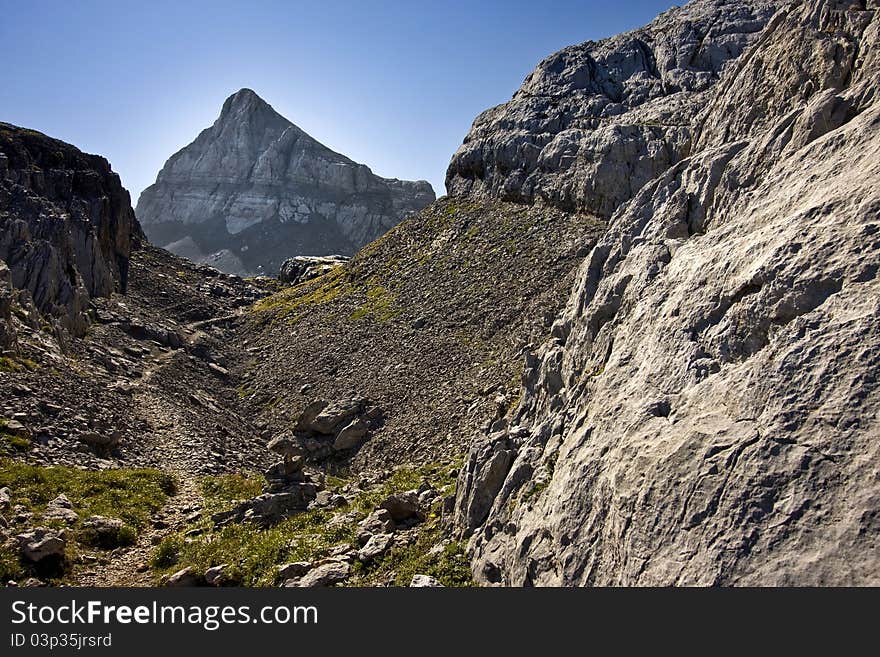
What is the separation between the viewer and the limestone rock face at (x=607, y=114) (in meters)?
48.8

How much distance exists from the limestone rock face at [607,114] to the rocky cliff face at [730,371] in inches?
1269

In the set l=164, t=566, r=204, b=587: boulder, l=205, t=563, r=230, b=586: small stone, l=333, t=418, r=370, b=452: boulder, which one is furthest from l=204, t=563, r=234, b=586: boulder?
l=333, t=418, r=370, b=452: boulder

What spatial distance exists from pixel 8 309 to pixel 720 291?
143 ft

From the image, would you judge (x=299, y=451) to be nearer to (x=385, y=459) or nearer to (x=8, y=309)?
(x=385, y=459)

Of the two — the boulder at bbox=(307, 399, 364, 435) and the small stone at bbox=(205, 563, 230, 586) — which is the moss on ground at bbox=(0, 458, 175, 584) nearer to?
the small stone at bbox=(205, 563, 230, 586)

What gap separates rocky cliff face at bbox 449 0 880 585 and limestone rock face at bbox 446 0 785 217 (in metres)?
32.2

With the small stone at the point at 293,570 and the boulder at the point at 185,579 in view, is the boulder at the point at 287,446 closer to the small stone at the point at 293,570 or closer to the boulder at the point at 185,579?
the boulder at the point at 185,579

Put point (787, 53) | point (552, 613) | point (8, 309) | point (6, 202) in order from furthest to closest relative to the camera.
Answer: point (6, 202) < point (8, 309) < point (787, 53) < point (552, 613)

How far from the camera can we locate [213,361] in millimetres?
54500

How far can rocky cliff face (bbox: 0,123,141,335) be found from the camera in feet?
152

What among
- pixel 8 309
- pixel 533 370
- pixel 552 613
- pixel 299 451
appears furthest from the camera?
pixel 8 309

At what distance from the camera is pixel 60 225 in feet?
177

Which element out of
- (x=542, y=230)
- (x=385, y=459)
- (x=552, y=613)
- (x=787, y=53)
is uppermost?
(x=542, y=230)

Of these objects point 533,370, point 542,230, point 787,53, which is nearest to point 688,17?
point 542,230
